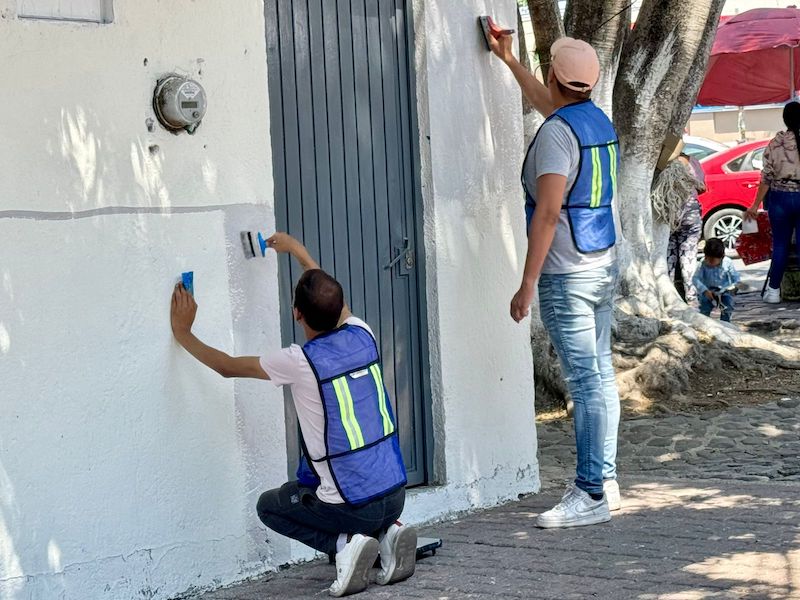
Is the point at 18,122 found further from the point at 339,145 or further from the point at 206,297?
the point at 339,145

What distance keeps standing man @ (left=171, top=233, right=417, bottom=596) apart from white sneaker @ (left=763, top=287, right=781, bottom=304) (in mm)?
9751

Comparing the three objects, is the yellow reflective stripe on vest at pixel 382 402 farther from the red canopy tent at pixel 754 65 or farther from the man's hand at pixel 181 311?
the red canopy tent at pixel 754 65

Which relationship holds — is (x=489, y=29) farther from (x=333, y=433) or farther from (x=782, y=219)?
(x=782, y=219)

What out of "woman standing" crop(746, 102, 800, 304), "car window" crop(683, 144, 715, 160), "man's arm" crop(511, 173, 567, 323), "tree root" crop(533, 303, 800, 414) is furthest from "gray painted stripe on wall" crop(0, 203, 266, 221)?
"car window" crop(683, 144, 715, 160)

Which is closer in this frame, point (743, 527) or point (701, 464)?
point (743, 527)

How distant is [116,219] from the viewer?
4.91m

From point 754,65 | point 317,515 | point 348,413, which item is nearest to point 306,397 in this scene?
point 348,413

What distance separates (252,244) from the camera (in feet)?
17.6

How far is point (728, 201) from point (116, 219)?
15.2m

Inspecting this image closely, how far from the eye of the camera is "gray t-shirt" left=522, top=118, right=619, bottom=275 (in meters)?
5.79

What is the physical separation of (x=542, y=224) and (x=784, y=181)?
307 inches

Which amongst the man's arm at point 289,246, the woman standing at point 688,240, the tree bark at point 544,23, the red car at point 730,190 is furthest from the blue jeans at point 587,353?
the red car at point 730,190

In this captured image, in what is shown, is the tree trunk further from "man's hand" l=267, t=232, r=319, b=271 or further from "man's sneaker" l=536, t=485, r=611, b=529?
"man's hand" l=267, t=232, r=319, b=271

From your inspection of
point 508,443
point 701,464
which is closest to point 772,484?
point 701,464
